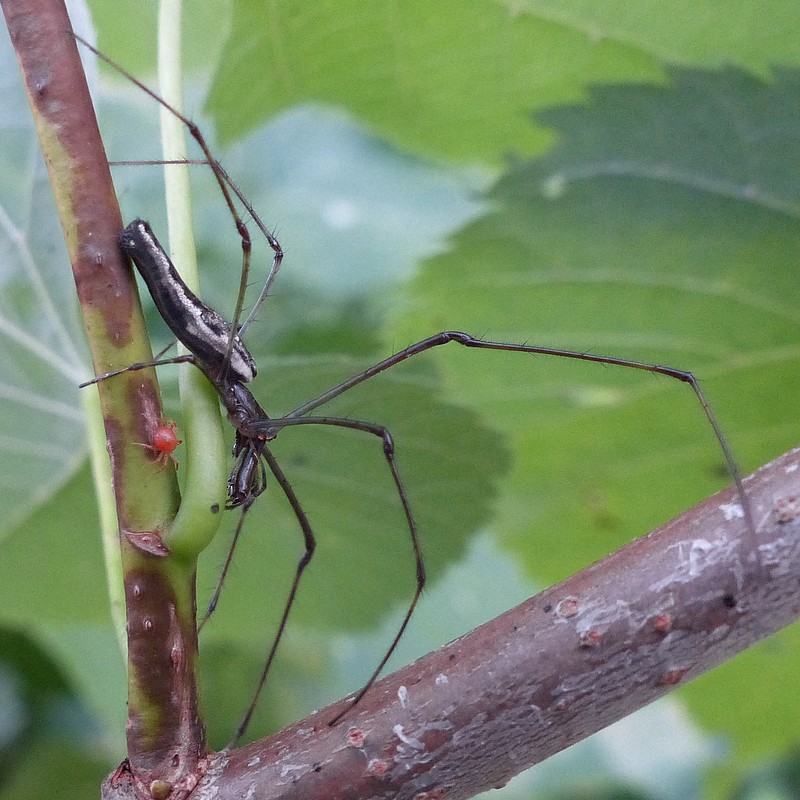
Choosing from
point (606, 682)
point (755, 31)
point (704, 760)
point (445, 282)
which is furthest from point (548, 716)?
point (704, 760)

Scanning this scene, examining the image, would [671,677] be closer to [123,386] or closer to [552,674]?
[552,674]

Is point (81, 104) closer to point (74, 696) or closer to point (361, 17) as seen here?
point (361, 17)

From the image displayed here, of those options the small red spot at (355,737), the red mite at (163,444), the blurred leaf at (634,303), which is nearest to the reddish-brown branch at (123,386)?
the red mite at (163,444)

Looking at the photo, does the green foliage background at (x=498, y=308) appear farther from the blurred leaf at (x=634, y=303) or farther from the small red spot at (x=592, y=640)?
the small red spot at (x=592, y=640)

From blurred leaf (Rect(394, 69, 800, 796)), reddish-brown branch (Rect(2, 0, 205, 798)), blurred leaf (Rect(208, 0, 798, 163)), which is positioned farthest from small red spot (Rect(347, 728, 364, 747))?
blurred leaf (Rect(208, 0, 798, 163))

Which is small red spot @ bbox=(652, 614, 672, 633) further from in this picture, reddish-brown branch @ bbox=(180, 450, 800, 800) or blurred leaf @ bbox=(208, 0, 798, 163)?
blurred leaf @ bbox=(208, 0, 798, 163)

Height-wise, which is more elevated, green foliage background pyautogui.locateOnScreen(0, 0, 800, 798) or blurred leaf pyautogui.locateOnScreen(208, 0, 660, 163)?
blurred leaf pyautogui.locateOnScreen(208, 0, 660, 163)

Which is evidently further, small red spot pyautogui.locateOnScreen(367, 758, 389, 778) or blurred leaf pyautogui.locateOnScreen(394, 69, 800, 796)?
blurred leaf pyautogui.locateOnScreen(394, 69, 800, 796)
